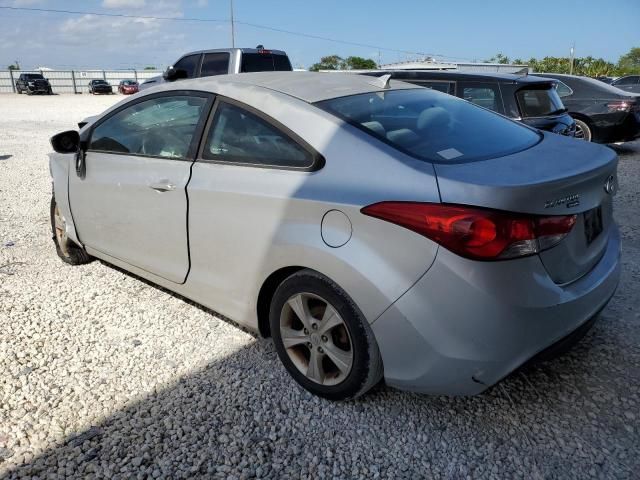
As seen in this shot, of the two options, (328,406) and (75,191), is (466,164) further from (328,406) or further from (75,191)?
(75,191)

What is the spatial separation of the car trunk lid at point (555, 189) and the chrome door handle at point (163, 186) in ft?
5.10

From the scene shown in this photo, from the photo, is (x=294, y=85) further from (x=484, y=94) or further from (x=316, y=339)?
(x=484, y=94)

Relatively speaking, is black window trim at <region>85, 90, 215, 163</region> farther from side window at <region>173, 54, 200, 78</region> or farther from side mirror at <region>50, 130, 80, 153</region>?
side window at <region>173, 54, 200, 78</region>

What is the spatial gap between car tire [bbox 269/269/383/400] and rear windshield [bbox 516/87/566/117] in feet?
16.8

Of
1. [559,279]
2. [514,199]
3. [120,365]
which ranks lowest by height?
[120,365]

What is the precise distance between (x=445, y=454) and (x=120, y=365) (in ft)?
5.96

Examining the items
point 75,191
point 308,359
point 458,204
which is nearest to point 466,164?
point 458,204

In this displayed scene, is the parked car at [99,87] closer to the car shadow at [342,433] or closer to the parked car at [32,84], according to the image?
the parked car at [32,84]

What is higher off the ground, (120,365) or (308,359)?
(308,359)

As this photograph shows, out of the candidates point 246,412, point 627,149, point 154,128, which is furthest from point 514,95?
point 627,149

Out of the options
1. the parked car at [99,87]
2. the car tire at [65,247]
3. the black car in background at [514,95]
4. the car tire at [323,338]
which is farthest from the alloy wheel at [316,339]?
the parked car at [99,87]

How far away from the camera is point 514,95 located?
21.2ft

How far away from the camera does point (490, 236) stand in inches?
74.4

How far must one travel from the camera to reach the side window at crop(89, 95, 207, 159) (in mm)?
2943
